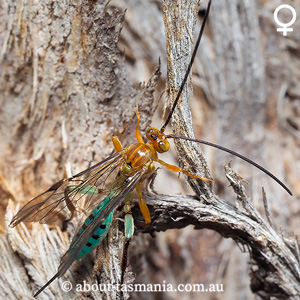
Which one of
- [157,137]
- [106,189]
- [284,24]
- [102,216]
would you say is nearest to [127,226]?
[102,216]

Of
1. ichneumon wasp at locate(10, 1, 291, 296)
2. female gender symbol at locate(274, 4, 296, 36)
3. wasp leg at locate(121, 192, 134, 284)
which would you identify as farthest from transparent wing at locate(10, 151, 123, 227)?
female gender symbol at locate(274, 4, 296, 36)

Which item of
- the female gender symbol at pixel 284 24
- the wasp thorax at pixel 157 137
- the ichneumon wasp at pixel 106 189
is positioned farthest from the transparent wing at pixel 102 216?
the female gender symbol at pixel 284 24

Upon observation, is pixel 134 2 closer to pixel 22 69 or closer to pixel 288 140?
pixel 22 69

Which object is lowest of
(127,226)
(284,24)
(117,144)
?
(127,226)

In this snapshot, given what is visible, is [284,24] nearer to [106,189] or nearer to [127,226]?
[106,189]

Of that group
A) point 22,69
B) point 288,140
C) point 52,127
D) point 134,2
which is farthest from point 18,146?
point 288,140

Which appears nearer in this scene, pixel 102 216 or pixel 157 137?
pixel 102 216

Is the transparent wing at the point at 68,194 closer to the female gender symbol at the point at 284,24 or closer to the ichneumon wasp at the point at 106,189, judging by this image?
the ichneumon wasp at the point at 106,189
